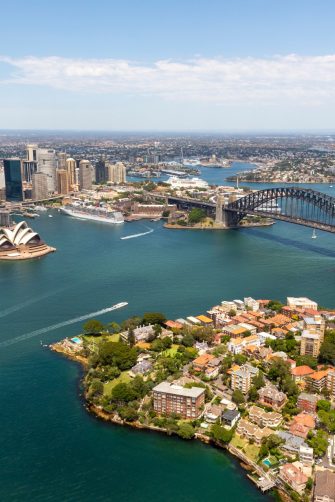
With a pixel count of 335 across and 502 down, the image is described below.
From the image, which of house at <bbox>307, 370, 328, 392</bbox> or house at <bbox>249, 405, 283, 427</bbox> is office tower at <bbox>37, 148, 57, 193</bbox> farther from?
house at <bbox>249, 405, 283, 427</bbox>

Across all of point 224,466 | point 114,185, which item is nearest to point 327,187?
point 114,185

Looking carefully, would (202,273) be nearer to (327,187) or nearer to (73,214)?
(73,214)

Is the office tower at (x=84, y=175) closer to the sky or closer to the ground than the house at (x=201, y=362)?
closer to the sky

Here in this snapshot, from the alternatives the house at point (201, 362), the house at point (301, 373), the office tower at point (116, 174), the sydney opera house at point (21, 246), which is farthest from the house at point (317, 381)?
the office tower at point (116, 174)

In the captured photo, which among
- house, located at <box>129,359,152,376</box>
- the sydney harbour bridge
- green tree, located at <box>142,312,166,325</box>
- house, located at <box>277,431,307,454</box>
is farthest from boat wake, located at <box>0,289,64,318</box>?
the sydney harbour bridge

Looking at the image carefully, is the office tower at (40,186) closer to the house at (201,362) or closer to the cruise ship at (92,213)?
the cruise ship at (92,213)

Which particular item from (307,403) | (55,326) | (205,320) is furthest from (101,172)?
(307,403)

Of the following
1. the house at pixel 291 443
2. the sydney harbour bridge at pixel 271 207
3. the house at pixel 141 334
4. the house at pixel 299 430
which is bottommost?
the house at pixel 291 443
